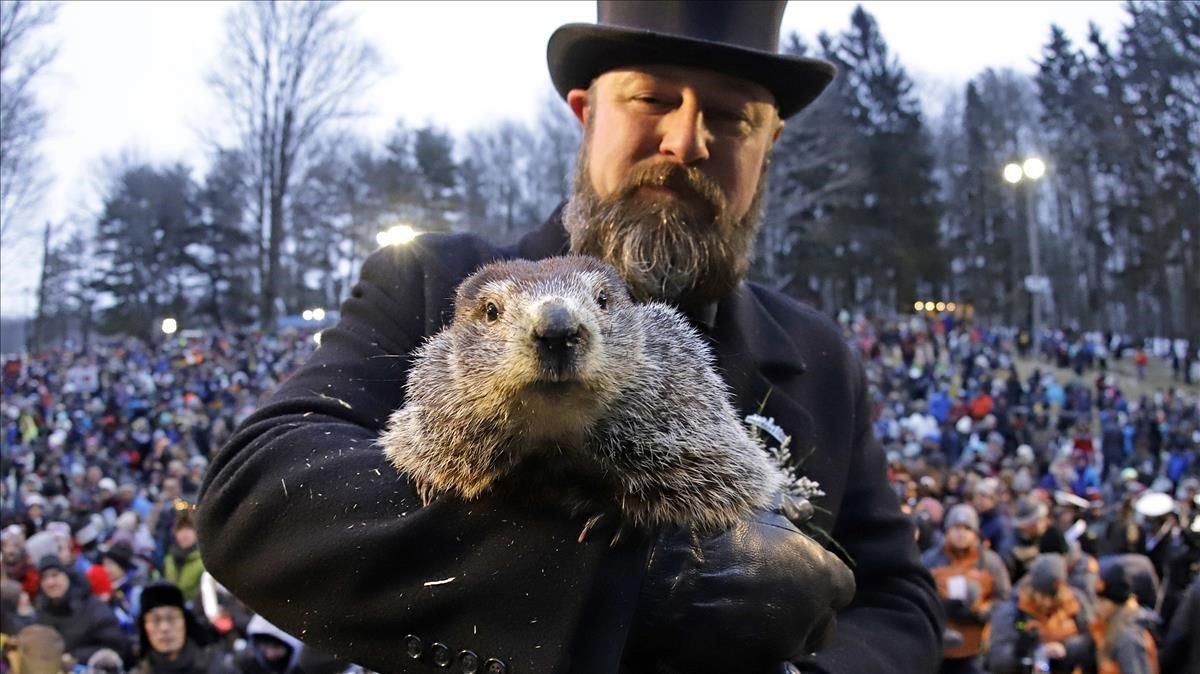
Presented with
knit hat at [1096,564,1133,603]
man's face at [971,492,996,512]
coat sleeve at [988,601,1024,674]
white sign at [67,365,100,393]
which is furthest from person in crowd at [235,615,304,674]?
white sign at [67,365,100,393]

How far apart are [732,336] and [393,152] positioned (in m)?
53.4

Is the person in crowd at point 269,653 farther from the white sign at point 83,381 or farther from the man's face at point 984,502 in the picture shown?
the white sign at point 83,381

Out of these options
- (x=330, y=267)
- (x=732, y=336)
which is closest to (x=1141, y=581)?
(x=732, y=336)

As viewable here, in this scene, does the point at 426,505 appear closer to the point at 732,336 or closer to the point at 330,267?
the point at 732,336

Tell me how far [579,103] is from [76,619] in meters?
7.47

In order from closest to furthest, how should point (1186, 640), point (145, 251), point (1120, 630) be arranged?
point (1186, 640)
point (1120, 630)
point (145, 251)

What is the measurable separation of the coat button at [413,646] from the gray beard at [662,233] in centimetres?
100

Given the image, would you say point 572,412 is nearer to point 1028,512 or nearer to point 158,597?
point 158,597

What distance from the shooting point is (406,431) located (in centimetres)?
176

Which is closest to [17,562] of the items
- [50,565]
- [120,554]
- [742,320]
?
Answer: [120,554]

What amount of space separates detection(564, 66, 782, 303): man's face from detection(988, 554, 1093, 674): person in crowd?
5385 mm

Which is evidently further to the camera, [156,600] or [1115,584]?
[156,600]

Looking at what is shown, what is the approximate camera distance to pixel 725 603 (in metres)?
1.68

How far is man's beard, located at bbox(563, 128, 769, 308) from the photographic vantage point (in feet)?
7.44
